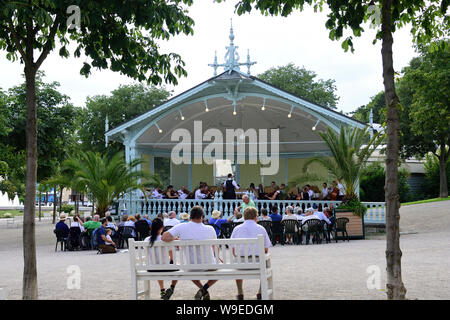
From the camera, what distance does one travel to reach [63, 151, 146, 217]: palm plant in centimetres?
1797

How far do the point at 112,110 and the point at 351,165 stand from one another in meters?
24.8

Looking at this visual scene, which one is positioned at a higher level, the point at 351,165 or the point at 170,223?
A: the point at 351,165

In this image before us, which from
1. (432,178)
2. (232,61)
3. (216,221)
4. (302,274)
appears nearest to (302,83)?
(432,178)

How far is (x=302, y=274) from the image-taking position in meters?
9.12

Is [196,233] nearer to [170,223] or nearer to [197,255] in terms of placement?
[197,255]

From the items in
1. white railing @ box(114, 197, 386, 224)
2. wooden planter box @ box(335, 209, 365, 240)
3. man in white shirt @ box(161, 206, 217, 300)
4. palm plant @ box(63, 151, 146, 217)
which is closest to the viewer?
man in white shirt @ box(161, 206, 217, 300)

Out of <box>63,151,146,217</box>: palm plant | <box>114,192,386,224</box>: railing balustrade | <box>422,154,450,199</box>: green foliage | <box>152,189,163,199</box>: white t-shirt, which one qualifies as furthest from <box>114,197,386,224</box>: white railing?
<box>422,154,450,199</box>: green foliage

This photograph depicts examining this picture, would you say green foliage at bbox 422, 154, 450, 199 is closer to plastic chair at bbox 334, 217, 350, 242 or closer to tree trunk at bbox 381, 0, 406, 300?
plastic chair at bbox 334, 217, 350, 242

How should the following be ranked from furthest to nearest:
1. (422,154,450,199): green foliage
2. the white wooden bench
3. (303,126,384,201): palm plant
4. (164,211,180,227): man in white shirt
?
(422,154,450,199): green foliage
(303,126,384,201): palm plant
(164,211,180,227): man in white shirt
the white wooden bench

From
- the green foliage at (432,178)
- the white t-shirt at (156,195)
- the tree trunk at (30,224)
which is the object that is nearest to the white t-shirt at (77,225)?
the white t-shirt at (156,195)

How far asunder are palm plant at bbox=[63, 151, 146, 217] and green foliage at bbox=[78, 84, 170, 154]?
58.1 ft

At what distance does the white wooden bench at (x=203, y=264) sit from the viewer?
20.7ft
